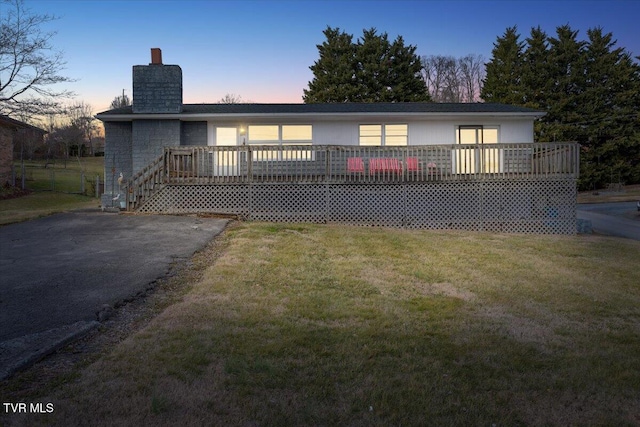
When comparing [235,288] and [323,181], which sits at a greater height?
[323,181]

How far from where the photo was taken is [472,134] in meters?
16.4

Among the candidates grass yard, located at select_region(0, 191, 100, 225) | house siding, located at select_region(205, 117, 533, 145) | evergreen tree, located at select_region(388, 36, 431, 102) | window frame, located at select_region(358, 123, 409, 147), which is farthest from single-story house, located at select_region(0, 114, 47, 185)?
evergreen tree, located at select_region(388, 36, 431, 102)

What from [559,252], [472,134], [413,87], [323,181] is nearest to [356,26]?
[413,87]

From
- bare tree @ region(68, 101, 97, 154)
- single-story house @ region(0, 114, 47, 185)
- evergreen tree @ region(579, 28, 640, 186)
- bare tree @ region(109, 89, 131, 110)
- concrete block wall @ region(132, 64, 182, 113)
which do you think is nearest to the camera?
concrete block wall @ region(132, 64, 182, 113)

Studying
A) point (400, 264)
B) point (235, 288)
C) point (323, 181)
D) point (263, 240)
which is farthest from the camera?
point (323, 181)

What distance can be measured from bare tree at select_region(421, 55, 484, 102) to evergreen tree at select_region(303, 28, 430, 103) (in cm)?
1506

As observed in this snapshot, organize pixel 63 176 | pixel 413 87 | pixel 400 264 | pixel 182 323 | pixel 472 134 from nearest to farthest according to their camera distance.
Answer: pixel 182 323 → pixel 400 264 → pixel 472 134 → pixel 63 176 → pixel 413 87

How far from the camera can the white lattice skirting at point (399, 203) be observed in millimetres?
12922

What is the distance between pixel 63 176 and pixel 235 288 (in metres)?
33.7

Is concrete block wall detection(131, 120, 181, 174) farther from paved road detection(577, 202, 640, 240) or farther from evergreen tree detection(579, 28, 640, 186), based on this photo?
evergreen tree detection(579, 28, 640, 186)

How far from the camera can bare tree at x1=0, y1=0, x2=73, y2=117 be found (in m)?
19.6

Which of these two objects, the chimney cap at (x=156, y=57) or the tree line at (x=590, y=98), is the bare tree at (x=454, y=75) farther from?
the chimney cap at (x=156, y=57)

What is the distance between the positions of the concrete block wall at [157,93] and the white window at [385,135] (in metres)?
6.71

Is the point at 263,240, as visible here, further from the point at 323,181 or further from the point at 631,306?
the point at 631,306
